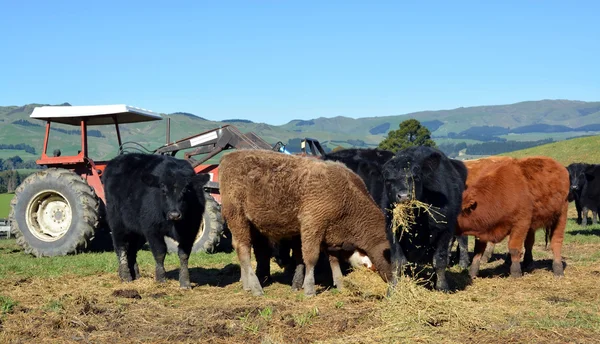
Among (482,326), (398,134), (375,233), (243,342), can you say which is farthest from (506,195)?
(398,134)

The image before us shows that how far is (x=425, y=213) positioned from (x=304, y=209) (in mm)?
1655

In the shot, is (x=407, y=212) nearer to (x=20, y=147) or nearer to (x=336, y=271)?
(x=336, y=271)

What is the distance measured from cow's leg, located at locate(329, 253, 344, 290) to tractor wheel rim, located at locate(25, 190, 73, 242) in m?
6.93

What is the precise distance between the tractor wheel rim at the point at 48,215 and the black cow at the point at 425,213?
26.4 feet

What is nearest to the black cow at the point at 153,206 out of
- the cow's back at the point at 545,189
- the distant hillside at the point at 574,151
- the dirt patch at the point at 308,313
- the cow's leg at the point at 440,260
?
the dirt patch at the point at 308,313

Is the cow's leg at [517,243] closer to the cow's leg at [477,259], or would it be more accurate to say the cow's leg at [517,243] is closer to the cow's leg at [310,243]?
the cow's leg at [477,259]

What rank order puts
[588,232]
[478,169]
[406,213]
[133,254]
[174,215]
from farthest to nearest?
[588,232]
[478,169]
[133,254]
[174,215]
[406,213]

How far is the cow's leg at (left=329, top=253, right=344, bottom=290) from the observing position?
939cm

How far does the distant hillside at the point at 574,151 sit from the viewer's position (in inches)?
1566

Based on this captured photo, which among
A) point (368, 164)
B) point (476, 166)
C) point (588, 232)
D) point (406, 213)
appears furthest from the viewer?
point (588, 232)

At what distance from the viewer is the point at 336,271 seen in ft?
31.3

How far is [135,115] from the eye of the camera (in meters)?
15.1

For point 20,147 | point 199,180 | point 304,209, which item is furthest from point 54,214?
point 20,147

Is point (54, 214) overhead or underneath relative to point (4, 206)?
overhead
